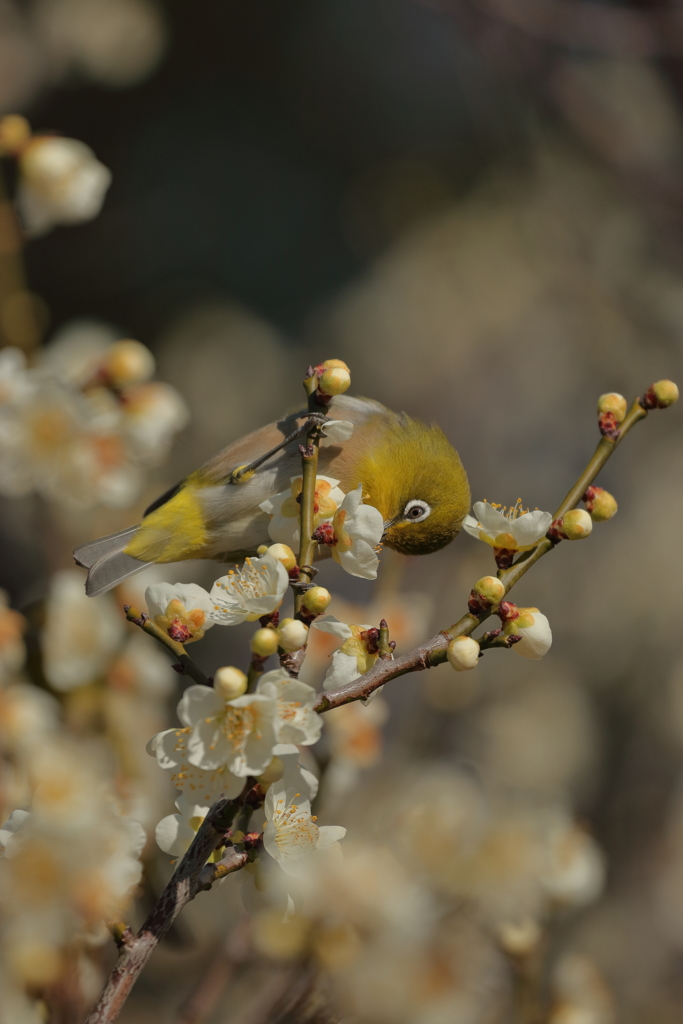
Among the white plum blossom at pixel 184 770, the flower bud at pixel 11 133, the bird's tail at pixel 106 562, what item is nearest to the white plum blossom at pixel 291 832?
the white plum blossom at pixel 184 770

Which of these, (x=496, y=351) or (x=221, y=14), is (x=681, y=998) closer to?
(x=496, y=351)

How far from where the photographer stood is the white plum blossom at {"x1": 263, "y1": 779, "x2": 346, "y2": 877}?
143cm

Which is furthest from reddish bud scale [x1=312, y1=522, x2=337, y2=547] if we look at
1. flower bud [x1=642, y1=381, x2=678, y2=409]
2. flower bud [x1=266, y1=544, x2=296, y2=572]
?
flower bud [x1=642, y1=381, x2=678, y2=409]

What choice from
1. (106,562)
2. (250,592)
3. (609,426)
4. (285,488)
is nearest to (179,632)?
(250,592)

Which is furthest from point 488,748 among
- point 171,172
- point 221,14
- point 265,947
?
point 221,14

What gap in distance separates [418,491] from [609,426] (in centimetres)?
135

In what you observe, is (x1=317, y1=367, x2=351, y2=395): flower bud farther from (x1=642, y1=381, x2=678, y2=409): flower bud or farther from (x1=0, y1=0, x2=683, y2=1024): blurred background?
(x1=0, y1=0, x2=683, y2=1024): blurred background

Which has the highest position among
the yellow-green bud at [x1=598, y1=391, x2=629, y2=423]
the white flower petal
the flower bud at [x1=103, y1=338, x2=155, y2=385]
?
the yellow-green bud at [x1=598, y1=391, x2=629, y2=423]

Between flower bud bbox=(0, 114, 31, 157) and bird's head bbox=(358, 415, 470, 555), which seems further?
bird's head bbox=(358, 415, 470, 555)

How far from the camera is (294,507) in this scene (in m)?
1.86

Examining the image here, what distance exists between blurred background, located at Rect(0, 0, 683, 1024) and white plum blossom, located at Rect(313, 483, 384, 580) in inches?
23.3

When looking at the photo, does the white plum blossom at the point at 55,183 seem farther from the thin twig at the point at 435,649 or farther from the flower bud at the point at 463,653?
the flower bud at the point at 463,653

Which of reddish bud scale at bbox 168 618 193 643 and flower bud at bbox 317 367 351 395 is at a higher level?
flower bud at bbox 317 367 351 395

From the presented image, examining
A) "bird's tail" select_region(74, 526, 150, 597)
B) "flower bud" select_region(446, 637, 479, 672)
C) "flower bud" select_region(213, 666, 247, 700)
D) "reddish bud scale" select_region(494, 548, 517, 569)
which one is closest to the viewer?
"flower bud" select_region(213, 666, 247, 700)
